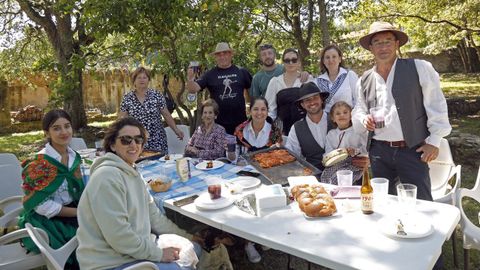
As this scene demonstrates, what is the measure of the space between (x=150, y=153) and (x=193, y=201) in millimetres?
1674

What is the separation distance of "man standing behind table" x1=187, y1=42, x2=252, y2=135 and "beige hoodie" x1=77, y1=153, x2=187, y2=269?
8.49 feet

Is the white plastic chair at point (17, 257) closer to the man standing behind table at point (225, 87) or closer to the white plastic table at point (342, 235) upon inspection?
the white plastic table at point (342, 235)

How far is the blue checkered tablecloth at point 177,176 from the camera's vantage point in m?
2.80

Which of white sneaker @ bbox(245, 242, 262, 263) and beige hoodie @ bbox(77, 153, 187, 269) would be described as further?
white sneaker @ bbox(245, 242, 262, 263)

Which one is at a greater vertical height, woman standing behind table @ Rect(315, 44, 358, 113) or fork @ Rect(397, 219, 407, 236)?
woman standing behind table @ Rect(315, 44, 358, 113)

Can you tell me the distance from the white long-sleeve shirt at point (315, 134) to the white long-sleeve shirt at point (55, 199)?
78.5 inches

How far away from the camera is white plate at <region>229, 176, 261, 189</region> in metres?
2.77

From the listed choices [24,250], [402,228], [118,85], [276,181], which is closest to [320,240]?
[402,228]

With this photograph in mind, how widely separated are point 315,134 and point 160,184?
157 centimetres

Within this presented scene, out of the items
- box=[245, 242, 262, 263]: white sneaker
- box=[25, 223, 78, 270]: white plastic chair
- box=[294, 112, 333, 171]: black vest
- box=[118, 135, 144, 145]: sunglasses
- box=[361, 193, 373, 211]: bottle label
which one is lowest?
box=[245, 242, 262, 263]: white sneaker

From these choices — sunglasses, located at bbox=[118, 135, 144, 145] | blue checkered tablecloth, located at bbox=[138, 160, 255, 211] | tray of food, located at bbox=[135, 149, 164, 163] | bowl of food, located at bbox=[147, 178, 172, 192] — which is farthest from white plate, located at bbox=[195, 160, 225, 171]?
sunglasses, located at bbox=[118, 135, 144, 145]

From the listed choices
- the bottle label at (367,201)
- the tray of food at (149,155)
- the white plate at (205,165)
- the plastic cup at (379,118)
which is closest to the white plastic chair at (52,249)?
the white plate at (205,165)

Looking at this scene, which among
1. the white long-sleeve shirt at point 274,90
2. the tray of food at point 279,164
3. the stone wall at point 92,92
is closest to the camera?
the tray of food at point 279,164

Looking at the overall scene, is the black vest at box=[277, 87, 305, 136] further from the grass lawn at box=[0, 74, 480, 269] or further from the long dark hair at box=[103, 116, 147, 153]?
the long dark hair at box=[103, 116, 147, 153]
